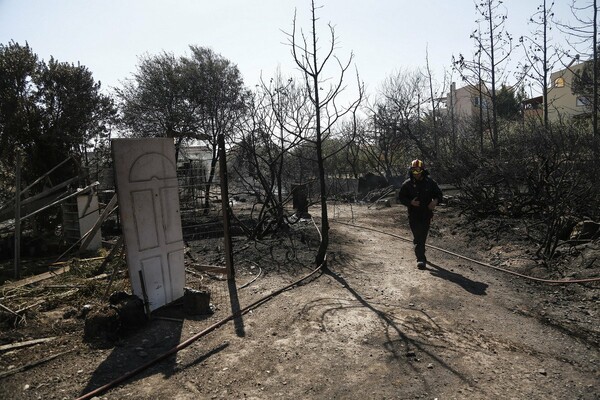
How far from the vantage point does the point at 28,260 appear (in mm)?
9086

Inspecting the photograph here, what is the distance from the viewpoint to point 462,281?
19.1 feet

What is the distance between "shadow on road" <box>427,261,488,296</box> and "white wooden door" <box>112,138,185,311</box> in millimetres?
3576

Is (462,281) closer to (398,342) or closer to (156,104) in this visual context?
(398,342)

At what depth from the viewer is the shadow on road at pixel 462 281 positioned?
5461 millimetres

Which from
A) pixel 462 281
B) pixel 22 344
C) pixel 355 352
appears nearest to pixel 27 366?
pixel 22 344

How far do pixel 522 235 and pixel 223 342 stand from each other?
21.3ft

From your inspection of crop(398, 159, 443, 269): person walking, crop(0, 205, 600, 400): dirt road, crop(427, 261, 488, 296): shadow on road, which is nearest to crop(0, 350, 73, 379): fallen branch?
crop(0, 205, 600, 400): dirt road

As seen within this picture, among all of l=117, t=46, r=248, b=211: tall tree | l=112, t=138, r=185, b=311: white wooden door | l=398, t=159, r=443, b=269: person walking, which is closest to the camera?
l=112, t=138, r=185, b=311: white wooden door

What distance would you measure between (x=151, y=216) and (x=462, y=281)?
4.14m

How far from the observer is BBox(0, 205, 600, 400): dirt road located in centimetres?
311

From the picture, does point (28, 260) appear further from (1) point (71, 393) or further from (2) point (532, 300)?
(2) point (532, 300)

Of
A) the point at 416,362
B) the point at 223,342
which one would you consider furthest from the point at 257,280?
the point at 416,362

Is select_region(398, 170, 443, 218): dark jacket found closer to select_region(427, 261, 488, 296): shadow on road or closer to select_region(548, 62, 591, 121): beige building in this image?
select_region(427, 261, 488, 296): shadow on road

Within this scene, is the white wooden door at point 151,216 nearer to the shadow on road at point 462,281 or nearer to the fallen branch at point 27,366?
the fallen branch at point 27,366
